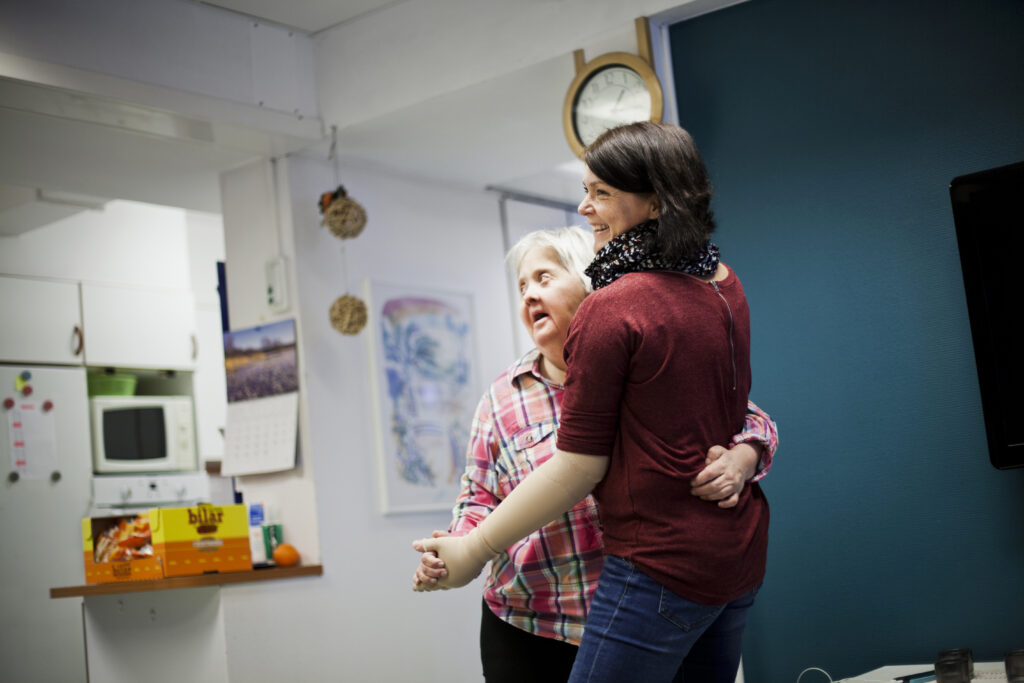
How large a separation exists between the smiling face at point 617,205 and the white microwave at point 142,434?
4201 millimetres

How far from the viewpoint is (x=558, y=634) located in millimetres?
1835

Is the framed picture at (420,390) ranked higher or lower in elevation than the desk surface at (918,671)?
higher

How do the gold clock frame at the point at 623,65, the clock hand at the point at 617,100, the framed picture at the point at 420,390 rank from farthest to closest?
the framed picture at the point at 420,390 < the clock hand at the point at 617,100 < the gold clock frame at the point at 623,65

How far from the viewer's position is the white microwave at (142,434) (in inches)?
201

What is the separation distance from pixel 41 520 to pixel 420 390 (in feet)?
6.50

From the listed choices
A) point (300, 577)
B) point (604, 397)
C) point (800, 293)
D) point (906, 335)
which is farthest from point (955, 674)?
point (300, 577)

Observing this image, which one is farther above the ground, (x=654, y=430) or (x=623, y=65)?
(x=623, y=65)

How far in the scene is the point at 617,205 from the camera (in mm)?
1494

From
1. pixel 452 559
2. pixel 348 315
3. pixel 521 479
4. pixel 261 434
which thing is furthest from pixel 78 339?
pixel 452 559

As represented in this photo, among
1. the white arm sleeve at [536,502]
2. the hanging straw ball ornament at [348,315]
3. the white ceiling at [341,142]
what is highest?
the white ceiling at [341,142]

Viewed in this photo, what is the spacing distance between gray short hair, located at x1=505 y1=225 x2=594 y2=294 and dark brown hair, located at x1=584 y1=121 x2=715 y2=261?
416mm

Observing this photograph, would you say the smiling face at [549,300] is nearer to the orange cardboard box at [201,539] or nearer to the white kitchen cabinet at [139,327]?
the orange cardboard box at [201,539]

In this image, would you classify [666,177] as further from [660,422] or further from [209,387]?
[209,387]

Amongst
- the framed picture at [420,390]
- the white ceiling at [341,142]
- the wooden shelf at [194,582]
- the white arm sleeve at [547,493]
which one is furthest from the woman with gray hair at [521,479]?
the framed picture at [420,390]
